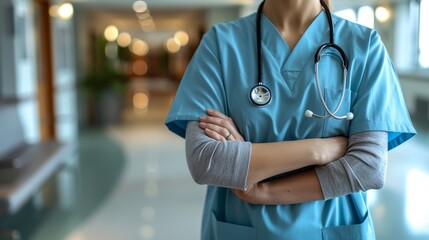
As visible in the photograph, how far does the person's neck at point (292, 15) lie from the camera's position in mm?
997

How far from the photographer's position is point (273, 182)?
963 millimetres

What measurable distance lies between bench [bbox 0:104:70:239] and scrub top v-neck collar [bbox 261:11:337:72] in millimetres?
2417

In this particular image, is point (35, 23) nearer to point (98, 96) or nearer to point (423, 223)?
point (98, 96)

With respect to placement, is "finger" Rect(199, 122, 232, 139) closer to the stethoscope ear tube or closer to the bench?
the stethoscope ear tube

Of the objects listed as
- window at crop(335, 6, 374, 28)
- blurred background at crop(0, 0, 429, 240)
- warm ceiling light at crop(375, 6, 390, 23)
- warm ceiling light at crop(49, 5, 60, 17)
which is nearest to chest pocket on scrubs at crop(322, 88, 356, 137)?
blurred background at crop(0, 0, 429, 240)

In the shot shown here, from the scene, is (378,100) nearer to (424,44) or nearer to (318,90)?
(318,90)

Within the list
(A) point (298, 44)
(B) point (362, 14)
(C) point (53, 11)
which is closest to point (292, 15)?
(A) point (298, 44)

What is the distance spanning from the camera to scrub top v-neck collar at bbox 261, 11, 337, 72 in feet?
3.21

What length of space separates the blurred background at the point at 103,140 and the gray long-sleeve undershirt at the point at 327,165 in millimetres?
541

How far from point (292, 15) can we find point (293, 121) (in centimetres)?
23

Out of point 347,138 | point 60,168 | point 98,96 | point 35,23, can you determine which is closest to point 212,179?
point 347,138

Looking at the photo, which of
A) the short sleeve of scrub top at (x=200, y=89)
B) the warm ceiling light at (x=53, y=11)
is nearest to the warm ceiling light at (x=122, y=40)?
the warm ceiling light at (x=53, y=11)

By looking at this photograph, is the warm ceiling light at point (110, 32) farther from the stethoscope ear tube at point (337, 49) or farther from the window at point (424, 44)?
the stethoscope ear tube at point (337, 49)

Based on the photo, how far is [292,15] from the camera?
101 centimetres
